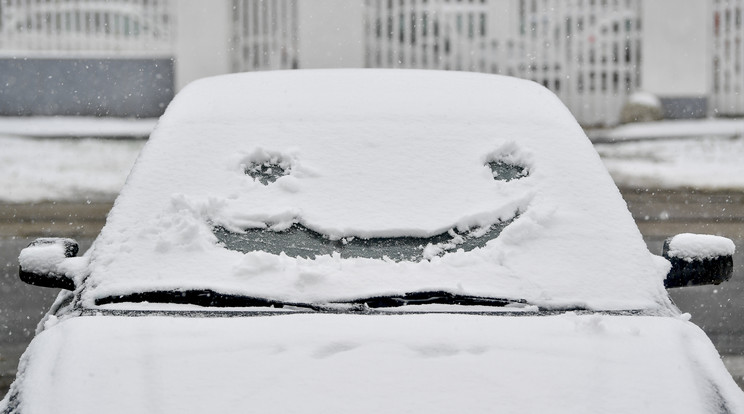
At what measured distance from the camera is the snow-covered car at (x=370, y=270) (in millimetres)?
2252

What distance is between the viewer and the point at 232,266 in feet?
9.09

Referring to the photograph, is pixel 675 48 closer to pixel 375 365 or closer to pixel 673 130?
pixel 673 130

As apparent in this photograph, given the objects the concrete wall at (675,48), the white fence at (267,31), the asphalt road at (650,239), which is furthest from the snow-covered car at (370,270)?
the concrete wall at (675,48)

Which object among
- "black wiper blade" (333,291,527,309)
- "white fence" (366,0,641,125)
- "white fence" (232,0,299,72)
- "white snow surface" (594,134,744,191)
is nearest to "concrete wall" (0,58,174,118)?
"white fence" (232,0,299,72)

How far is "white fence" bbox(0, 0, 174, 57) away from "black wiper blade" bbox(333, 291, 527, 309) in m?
17.7

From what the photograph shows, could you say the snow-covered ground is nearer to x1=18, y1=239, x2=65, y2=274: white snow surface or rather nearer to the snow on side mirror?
x1=18, y1=239, x2=65, y2=274: white snow surface

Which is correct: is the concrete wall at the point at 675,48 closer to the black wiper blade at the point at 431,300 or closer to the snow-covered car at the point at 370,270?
the snow-covered car at the point at 370,270

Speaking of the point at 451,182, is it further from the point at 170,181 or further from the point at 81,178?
the point at 81,178

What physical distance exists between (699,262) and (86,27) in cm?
1869

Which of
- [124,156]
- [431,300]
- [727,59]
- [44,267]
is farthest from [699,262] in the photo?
[727,59]

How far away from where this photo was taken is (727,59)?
20.8 m

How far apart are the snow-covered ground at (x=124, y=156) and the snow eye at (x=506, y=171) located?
969cm

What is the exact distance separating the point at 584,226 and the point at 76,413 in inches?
56.3

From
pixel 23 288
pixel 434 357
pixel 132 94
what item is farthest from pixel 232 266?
pixel 132 94
